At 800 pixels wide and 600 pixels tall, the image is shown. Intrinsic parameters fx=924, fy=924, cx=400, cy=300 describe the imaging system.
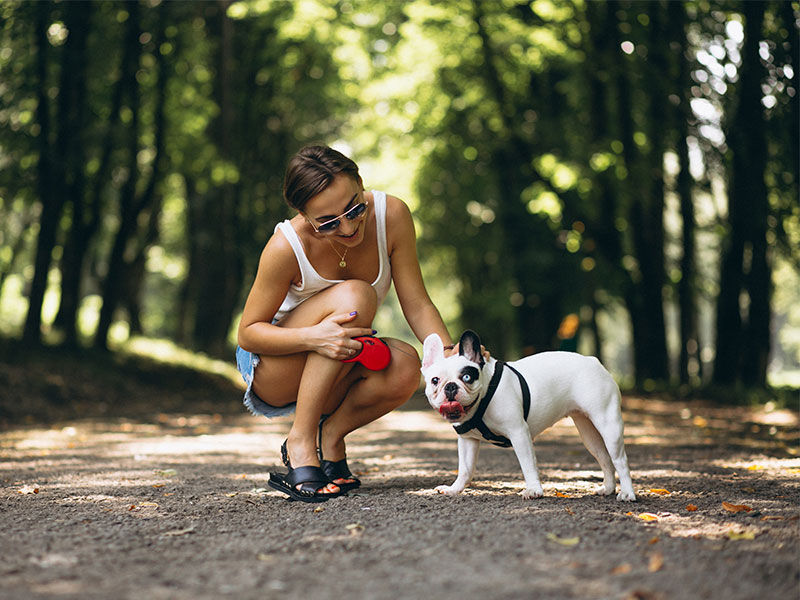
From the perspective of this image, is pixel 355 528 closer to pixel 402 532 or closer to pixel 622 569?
pixel 402 532

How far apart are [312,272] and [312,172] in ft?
2.11

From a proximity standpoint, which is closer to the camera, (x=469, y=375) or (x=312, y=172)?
(x=469, y=375)

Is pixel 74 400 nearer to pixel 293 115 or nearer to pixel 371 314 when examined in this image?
pixel 371 314

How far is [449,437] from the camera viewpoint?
34.3ft

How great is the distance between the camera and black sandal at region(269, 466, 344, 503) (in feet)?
16.8

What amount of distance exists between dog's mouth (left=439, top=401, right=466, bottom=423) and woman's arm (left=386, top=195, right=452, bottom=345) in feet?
2.63

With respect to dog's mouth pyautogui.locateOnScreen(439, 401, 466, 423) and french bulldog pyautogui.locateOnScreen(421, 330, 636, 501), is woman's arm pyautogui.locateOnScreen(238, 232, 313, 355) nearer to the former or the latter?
french bulldog pyautogui.locateOnScreen(421, 330, 636, 501)

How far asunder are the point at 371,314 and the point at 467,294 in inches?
1022

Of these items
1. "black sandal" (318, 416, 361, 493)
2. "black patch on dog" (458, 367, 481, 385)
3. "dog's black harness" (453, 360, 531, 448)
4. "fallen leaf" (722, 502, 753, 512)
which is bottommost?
"fallen leaf" (722, 502, 753, 512)

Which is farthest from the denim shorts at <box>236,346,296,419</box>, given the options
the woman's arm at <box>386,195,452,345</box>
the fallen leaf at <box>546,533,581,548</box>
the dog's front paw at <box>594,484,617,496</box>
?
the fallen leaf at <box>546,533,581,548</box>

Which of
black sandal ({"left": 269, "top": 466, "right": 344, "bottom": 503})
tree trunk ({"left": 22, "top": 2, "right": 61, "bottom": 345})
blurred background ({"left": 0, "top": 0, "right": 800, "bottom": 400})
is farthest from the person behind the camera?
blurred background ({"left": 0, "top": 0, "right": 800, "bottom": 400})

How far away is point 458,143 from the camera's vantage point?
2358 cm

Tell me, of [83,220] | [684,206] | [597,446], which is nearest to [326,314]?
[597,446]

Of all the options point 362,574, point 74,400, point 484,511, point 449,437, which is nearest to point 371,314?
point 484,511
